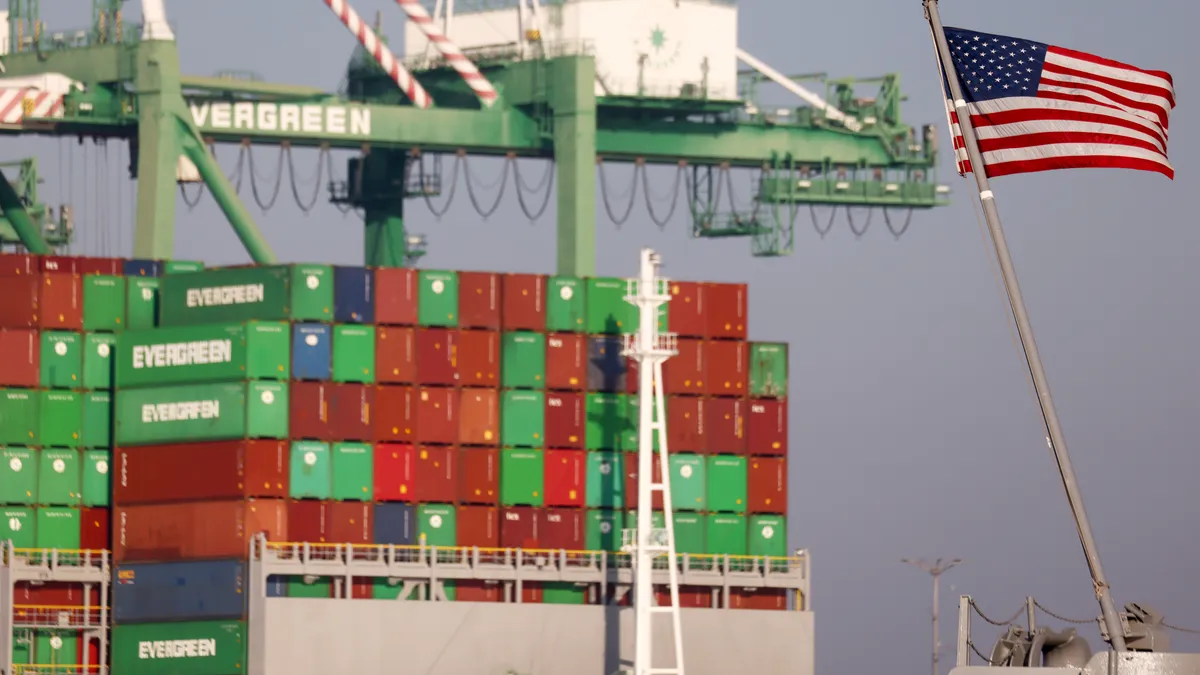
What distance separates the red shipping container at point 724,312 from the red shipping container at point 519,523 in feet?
22.9

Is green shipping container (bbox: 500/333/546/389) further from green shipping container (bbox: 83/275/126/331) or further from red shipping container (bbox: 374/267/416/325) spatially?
green shipping container (bbox: 83/275/126/331)

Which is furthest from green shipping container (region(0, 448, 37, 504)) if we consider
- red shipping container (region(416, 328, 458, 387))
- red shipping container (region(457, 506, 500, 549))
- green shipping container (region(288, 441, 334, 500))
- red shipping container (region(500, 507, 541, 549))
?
red shipping container (region(500, 507, 541, 549))

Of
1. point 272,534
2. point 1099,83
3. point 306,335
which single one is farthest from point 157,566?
point 1099,83

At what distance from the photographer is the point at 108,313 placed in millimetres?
68375

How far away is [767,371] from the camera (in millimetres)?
67938

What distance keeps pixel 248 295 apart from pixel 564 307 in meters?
8.22

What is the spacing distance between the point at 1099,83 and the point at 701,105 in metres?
55.1

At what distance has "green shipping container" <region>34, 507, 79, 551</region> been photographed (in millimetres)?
66375

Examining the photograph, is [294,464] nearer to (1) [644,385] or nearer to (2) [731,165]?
(1) [644,385]

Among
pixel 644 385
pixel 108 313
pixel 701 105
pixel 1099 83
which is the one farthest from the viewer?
pixel 701 105

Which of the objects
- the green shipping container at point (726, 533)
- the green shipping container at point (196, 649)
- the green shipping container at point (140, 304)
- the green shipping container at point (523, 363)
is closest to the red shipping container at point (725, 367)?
the green shipping container at point (726, 533)

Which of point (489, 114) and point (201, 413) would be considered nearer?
point (201, 413)

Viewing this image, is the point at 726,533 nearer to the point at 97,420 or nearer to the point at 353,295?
A: the point at 353,295

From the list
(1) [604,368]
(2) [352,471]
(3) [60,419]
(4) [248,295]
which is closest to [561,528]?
(1) [604,368]
